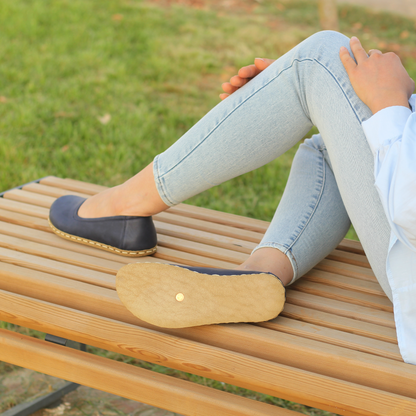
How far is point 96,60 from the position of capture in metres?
4.09

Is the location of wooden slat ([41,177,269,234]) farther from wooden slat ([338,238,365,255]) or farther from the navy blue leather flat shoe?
the navy blue leather flat shoe

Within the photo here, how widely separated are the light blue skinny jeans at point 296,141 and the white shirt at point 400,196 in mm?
55

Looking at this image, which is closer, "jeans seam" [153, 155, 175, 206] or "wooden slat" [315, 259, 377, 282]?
"jeans seam" [153, 155, 175, 206]

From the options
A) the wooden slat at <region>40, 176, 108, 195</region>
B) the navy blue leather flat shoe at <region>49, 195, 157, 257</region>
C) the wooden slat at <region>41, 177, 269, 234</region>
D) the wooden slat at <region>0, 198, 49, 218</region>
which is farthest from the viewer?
the wooden slat at <region>40, 176, 108, 195</region>

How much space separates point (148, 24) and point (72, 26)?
702 millimetres

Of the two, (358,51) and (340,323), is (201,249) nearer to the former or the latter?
(340,323)

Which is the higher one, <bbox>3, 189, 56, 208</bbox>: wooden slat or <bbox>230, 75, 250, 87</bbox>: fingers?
<bbox>230, 75, 250, 87</bbox>: fingers

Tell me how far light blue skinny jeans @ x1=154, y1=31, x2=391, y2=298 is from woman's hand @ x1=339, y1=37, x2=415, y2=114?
1.0 inches

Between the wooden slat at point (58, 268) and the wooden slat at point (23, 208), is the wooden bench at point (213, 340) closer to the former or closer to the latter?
the wooden slat at point (58, 268)

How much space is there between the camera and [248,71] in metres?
1.36

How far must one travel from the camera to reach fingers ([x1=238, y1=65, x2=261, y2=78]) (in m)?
1.36

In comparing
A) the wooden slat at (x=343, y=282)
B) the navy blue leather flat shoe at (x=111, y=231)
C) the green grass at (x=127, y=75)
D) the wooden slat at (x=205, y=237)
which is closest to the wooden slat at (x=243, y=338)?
the navy blue leather flat shoe at (x=111, y=231)

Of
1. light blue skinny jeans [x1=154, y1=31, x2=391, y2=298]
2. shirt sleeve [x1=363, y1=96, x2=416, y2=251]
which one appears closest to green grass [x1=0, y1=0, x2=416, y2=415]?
light blue skinny jeans [x1=154, y1=31, x2=391, y2=298]

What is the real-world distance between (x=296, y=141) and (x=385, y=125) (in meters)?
0.28
